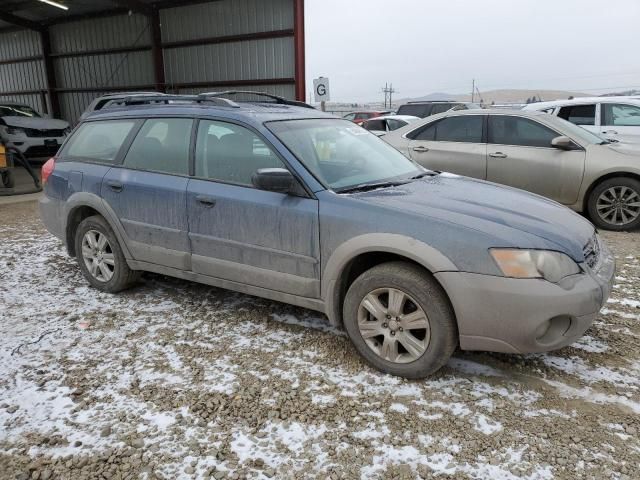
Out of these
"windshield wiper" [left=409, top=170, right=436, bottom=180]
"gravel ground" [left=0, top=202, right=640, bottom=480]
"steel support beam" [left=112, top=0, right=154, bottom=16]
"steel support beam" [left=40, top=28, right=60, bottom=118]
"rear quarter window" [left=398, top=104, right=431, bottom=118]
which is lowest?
"gravel ground" [left=0, top=202, right=640, bottom=480]

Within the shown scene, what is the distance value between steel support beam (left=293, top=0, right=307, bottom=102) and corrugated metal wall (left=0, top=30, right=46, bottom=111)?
11.3m

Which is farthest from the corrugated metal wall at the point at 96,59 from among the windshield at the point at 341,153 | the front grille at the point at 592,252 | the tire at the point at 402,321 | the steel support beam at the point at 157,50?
the front grille at the point at 592,252

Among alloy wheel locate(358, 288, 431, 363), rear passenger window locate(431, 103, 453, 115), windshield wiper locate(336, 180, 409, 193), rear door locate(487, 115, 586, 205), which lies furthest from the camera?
rear passenger window locate(431, 103, 453, 115)

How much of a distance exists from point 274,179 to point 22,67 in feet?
68.3

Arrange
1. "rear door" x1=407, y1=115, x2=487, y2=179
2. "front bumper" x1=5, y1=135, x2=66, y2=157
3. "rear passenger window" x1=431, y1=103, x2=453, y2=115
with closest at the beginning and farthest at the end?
"rear door" x1=407, y1=115, x2=487, y2=179
"front bumper" x1=5, y1=135, x2=66, y2=157
"rear passenger window" x1=431, y1=103, x2=453, y2=115

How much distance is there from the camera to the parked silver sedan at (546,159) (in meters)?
6.12

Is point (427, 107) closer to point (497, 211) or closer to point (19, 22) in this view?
point (19, 22)

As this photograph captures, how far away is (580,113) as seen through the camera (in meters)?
9.30

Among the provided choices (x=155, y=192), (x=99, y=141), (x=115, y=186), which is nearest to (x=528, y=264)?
(x=155, y=192)

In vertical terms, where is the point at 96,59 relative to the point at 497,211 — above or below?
above

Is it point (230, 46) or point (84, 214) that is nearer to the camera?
point (84, 214)

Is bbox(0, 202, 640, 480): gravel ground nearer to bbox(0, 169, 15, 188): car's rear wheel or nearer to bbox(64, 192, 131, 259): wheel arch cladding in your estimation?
bbox(64, 192, 131, 259): wheel arch cladding

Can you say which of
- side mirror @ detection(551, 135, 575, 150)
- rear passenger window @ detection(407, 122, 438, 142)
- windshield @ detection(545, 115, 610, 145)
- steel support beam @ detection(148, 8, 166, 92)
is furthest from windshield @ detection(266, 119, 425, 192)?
steel support beam @ detection(148, 8, 166, 92)

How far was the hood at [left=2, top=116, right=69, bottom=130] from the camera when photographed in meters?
13.2
